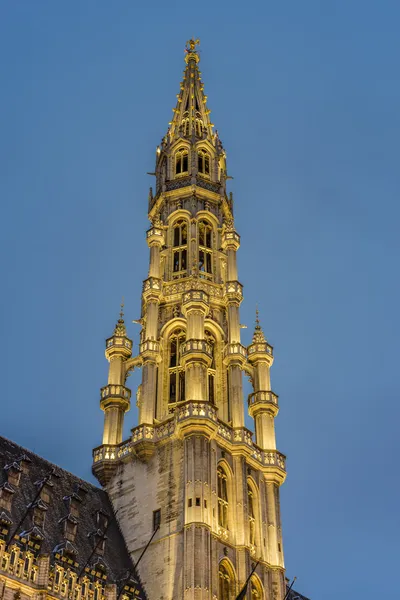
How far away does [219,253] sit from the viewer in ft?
282

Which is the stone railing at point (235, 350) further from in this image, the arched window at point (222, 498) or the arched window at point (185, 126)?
the arched window at point (185, 126)

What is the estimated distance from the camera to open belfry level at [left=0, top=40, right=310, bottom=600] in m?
59.4

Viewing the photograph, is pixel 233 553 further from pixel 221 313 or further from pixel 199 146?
pixel 199 146

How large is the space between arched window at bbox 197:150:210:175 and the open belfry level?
206 inches

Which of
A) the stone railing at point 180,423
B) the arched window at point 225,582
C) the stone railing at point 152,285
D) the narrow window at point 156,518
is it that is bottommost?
the arched window at point 225,582

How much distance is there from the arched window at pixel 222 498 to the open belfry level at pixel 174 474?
98 mm

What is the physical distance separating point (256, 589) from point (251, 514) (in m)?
5.65

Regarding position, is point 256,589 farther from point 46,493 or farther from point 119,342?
point 119,342

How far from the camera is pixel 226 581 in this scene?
6347 centimetres

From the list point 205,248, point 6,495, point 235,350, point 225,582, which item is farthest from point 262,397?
point 6,495

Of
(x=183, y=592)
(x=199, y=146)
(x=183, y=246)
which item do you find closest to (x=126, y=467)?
(x=183, y=592)

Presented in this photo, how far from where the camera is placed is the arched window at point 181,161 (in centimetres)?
9388

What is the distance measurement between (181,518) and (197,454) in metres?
4.61

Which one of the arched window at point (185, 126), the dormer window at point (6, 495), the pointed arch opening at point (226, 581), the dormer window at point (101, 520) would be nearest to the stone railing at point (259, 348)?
the dormer window at point (101, 520)
